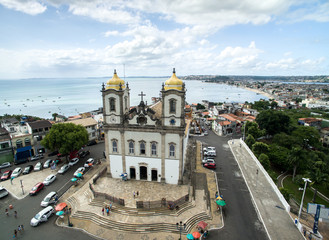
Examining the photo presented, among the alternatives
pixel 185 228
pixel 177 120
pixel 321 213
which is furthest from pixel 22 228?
pixel 321 213

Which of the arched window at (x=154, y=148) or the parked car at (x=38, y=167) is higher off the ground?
the arched window at (x=154, y=148)

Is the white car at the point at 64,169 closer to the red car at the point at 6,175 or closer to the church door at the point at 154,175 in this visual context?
the red car at the point at 6,175

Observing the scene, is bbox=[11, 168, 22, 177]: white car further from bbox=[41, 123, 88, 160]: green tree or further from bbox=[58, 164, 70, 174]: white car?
bbox=[58, 164, 70, 174]: white car

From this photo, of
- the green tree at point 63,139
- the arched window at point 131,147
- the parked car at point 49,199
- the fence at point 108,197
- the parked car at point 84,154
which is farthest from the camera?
the parked car at point 84,154

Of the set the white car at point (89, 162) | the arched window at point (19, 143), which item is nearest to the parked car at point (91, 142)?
the white car at point (89, 162)

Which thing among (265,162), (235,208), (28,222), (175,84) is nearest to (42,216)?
(28,222)
